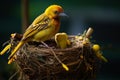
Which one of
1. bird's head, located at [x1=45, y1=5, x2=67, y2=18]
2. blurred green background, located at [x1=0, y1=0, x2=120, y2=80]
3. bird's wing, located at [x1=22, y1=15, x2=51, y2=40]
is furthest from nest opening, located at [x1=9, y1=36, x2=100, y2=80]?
blurred green background, located at [x1=0, y1=0, x2=120, y2=80]

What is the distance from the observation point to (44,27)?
5633 mm

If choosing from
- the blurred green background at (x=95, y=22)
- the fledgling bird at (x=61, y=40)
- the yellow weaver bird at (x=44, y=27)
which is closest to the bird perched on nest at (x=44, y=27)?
the yellow weaver bird at (x=44, y=27)

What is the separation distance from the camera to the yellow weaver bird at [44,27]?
553 centimetres

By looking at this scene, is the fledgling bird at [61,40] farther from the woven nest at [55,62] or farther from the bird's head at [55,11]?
the bird's head at [55,11]

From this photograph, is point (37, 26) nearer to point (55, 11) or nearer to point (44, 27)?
point (44, 27)

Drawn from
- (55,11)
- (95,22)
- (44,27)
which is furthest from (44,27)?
(95,22)

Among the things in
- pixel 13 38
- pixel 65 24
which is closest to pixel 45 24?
pixel 13 38

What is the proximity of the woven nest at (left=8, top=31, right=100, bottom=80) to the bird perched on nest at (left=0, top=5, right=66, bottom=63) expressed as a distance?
0.07 metres

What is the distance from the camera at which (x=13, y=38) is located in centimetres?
554

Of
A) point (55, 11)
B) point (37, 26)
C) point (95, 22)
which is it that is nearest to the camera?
point (55, 11)

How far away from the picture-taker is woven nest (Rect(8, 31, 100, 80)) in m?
5.36

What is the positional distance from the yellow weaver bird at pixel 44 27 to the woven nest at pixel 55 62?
0.07 meters

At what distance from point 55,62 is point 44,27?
424 millimetres

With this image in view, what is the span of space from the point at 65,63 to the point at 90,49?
0.96 ft
